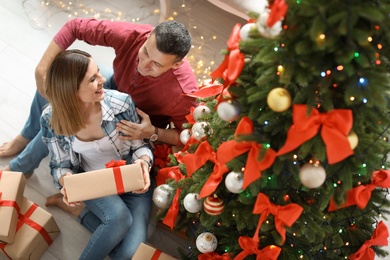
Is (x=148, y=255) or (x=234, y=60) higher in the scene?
(x=234, y=60)

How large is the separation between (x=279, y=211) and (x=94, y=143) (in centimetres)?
92

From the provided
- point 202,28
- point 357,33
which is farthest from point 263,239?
point 202,28

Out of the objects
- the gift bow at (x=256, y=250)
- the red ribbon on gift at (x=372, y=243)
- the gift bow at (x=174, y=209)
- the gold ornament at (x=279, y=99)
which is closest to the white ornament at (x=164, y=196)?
the gift bow at (x=174, y=209)

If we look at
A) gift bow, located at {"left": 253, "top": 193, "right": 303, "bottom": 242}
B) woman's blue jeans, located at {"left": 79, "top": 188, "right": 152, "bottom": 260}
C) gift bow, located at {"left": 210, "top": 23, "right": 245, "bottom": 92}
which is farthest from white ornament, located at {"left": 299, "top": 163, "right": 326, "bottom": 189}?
woman's blue jeans, located at {"left": 79, "top": 188, "right": 152, "bottom": 260}

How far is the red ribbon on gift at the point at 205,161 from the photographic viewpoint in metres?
1.48

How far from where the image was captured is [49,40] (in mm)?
2768

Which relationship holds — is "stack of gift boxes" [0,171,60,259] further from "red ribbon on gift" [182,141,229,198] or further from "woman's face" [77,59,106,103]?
"red ribbon on gift" [182,141,229,198]

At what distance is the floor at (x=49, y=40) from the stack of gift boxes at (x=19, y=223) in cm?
15

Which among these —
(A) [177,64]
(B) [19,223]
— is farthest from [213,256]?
(B) [19,223]

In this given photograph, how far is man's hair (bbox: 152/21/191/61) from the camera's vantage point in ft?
5.82

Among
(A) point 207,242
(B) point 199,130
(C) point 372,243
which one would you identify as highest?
(B) point 199,130

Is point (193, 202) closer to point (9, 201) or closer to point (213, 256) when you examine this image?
point (213, 256)

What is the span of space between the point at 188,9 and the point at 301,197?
1.82 m

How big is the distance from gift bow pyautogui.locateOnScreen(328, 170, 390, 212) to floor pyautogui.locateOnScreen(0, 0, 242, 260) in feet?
3.45
